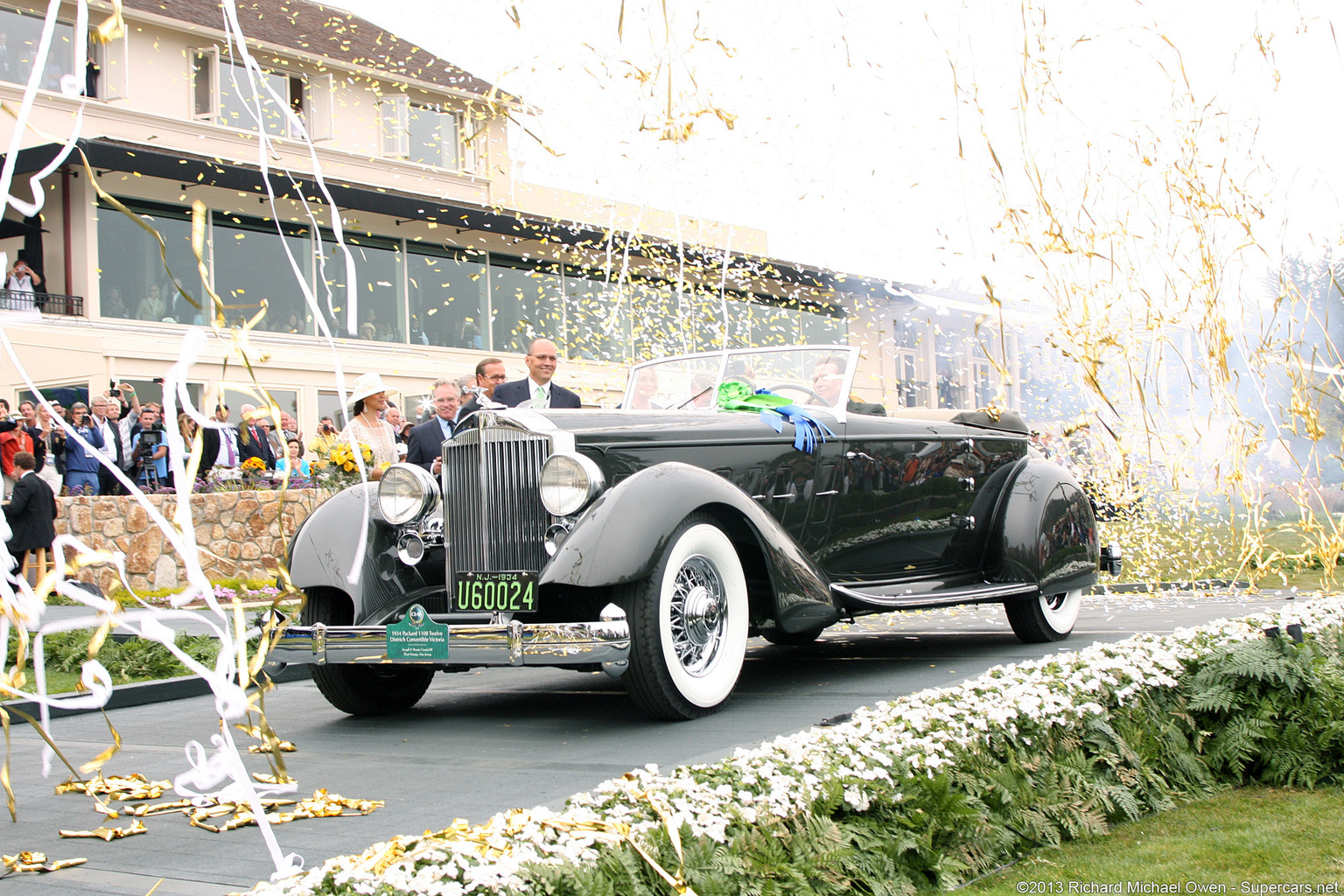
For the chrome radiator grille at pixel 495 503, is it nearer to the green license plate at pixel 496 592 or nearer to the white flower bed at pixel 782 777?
the green license plate at pixel 496 592

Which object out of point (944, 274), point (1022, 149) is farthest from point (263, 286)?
point (1022, 149)

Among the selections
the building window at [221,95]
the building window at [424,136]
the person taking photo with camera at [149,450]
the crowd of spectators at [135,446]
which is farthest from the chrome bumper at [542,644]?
the building window at [424,136]

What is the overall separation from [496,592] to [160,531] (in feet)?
27.7

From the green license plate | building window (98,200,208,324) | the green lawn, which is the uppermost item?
building window (98,200,208,324)

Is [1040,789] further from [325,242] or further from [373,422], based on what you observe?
[325,242]

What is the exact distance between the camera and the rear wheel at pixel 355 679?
5.43 metres

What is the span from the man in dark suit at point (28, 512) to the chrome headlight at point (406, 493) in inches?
267

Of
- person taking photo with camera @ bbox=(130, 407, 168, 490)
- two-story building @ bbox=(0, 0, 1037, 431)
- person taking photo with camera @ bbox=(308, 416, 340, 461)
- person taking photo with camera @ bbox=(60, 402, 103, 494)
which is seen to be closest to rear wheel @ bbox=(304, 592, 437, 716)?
person taking photo with camera @ bbox=(308, 416, 340, 461)

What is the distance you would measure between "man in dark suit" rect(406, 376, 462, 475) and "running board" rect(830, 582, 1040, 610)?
2777 mm

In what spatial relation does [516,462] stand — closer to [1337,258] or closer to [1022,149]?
[1022,149]

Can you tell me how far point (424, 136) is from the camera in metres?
21.2

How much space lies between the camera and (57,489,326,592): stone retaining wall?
1177cm

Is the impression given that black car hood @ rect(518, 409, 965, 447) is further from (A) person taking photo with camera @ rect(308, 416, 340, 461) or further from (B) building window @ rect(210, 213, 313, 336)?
(B) building window @ rect(210, 213, 313, 336)

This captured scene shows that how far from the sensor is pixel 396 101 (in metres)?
20.0
